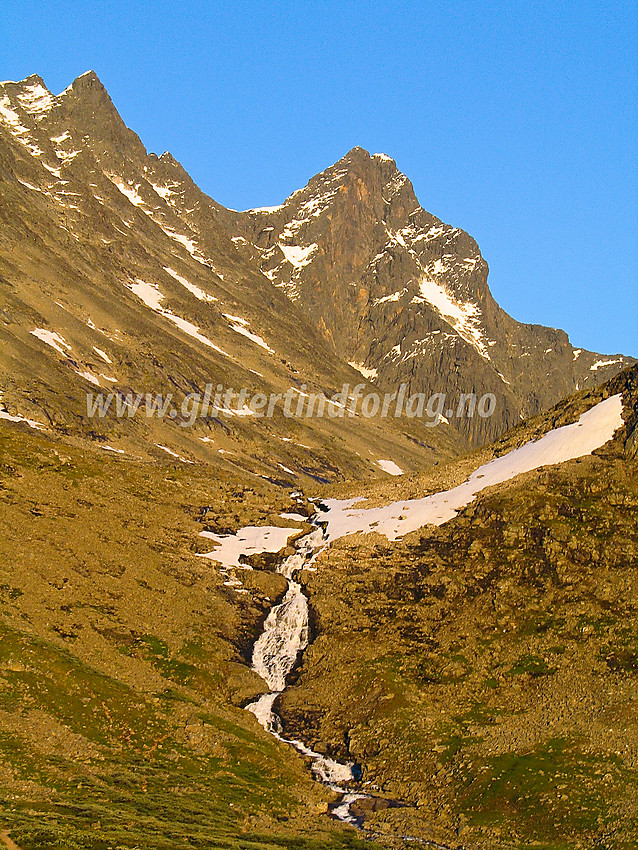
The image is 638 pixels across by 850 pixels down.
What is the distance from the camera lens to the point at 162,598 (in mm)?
79438

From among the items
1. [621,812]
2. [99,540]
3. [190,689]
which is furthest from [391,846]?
[99,540]

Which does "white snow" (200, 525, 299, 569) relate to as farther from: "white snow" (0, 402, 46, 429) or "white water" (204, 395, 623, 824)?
"white snow" (0, 402, 46, 429)

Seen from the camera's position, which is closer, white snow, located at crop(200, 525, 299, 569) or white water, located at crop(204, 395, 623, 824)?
white water, located at crop(204, 395, 623, 824)

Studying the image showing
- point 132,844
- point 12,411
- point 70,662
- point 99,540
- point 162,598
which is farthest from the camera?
point 12,411

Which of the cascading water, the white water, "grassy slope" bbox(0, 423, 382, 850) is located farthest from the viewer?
the white water

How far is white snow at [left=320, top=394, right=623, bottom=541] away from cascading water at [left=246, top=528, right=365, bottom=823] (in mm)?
5267

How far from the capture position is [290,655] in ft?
250

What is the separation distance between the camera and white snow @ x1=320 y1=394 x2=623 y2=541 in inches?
3654

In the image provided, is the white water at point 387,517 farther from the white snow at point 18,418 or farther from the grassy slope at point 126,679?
the white snow at point 18,418

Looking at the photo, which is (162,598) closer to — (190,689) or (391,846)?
(190,689)

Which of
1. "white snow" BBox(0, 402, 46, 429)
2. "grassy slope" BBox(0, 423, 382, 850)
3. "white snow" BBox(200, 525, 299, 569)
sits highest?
"white snow" BBox(0, 402, 46, 429)

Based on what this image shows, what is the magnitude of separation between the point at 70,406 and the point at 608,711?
15939cm

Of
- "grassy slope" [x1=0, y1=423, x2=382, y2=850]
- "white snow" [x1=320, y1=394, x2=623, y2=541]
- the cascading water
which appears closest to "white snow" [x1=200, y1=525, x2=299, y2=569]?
"grassy slope" [x1=0, y1=423, x2=382, y2=850]

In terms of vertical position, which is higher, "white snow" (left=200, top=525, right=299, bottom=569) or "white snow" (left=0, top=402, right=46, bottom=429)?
"white snow" (left=0, top=402, right=46, bottom=429)
